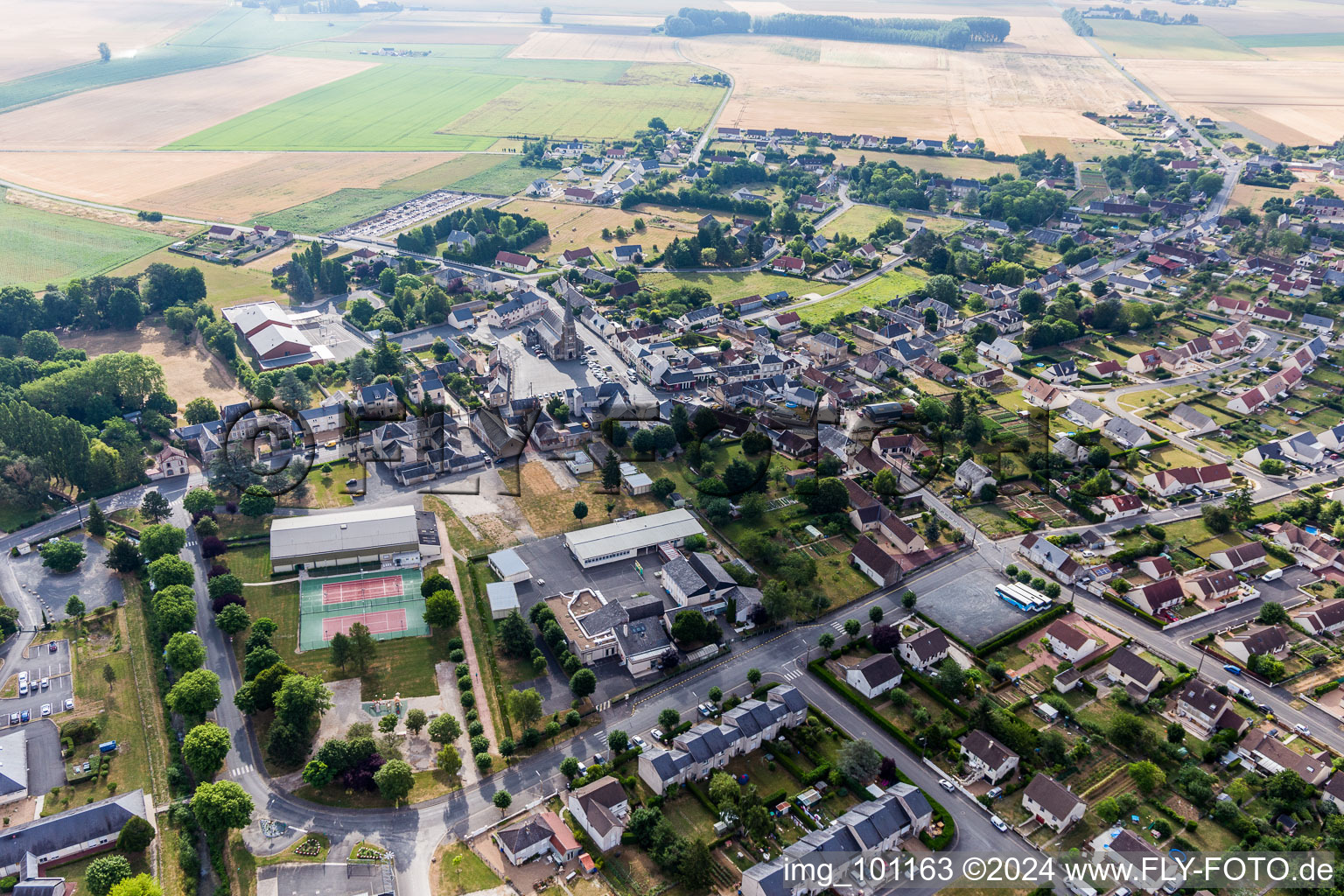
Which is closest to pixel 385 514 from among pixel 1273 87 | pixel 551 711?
pixel 551 711

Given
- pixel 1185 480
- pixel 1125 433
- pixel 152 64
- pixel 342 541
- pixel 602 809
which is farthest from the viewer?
pixel 152 64

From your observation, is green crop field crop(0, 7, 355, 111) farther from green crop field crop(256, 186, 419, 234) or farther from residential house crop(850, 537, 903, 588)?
residential house crop(850, 537, 903, 588)

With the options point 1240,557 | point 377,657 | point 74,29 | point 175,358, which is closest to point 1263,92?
point 1240,557

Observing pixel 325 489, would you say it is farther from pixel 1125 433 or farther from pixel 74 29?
pixel 74 29

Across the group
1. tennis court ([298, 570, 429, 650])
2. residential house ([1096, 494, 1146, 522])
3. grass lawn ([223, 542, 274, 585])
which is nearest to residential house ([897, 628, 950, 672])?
residential house ([1096, 494, 1146, 522])

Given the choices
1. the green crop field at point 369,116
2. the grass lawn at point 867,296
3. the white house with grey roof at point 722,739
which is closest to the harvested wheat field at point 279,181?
the green crop field at point 369,116

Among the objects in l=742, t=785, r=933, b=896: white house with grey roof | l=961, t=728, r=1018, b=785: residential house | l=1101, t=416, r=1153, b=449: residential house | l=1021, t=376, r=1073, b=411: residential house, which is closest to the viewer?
l=742, t=785, r=933, b=896: white house with grey roof
